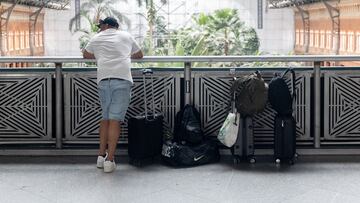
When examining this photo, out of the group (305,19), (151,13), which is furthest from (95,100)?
(151,13)

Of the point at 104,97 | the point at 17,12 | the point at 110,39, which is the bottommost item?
the point at 104,97

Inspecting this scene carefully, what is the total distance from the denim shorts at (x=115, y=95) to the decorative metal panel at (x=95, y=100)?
24.5 inches

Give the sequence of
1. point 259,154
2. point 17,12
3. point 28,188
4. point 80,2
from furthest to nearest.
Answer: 1. point 80,2
2. point 17,12
3. point 259,154
4. point 28,188

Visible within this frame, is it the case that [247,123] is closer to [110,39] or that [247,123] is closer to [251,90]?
[251,90]

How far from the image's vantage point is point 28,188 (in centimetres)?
505

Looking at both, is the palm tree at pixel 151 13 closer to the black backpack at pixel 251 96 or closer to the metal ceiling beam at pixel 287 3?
the metal ceiling beam at pixel 287 3

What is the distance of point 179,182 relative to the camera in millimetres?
5219

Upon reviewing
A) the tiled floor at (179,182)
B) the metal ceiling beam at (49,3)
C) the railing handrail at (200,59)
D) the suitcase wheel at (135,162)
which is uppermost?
the metal ceiling beam at (49,3)

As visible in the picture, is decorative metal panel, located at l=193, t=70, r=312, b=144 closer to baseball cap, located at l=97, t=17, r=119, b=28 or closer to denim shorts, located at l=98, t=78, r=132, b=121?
denim shorts, located at l=98, t=78, r=132, b=121

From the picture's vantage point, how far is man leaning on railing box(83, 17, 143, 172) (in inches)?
219

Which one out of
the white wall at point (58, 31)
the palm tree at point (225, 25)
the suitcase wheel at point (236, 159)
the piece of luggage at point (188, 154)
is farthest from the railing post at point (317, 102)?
the palm tree at point (225, 25)

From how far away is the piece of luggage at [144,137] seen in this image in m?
5.78

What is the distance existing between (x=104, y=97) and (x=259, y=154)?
6.14ft

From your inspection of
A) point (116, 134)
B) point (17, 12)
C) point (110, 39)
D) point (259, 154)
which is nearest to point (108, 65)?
point (110, 39)
